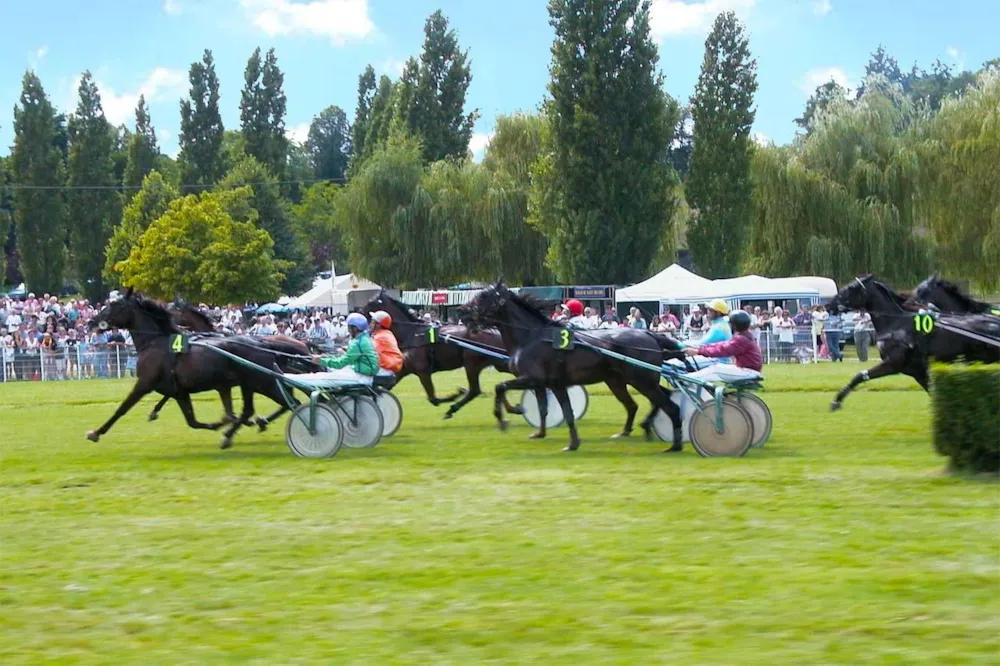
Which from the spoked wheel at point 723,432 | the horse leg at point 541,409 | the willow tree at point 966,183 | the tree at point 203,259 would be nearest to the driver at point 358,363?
the horse leg at point 541,409

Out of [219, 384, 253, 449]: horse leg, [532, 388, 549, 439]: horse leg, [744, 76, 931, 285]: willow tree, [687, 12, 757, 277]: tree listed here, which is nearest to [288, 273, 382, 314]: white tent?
[687, 12, 757, 277]: tree

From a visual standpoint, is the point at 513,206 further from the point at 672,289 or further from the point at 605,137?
the point at 672,289

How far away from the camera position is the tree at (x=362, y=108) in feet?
241

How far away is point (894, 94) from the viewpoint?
180 feet

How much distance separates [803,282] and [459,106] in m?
24.5

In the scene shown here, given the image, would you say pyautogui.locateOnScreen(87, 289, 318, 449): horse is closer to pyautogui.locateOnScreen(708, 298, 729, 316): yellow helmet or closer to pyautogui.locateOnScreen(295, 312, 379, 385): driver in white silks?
pyautogui.locateOnScreen(295, 312, 379, 385): driver in white silks

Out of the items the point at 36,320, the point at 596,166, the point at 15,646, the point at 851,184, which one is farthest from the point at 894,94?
the point at 15,646

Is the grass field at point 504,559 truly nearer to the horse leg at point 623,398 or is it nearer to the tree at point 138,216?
the horse leg at point 623,398

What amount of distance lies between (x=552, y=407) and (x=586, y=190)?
2872 centimetres

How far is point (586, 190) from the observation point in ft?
149

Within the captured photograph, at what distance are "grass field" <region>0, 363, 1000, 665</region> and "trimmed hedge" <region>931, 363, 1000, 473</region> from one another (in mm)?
248

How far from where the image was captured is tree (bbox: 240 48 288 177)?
7206cm

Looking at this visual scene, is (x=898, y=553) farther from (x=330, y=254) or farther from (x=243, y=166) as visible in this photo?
(x=330, y=254)

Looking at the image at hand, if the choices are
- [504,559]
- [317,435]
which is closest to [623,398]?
[317,435]
